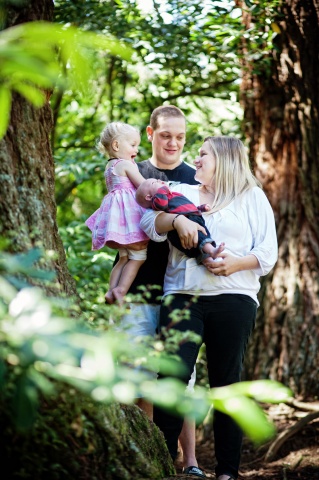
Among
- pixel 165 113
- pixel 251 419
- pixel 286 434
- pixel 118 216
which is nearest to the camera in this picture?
pixel 251 419

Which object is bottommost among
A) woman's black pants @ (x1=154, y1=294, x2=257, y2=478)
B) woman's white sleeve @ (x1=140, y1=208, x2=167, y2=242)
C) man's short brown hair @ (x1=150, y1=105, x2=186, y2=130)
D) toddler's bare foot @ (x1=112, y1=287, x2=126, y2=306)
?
woman's black pants @ (x1=154, y1=294, x2=257, y2=478)

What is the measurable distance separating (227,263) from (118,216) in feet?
2.13

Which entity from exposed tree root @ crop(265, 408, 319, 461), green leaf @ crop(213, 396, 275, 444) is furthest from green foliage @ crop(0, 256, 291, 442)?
exposed tree root @ crop(265, 408, 319, 461)

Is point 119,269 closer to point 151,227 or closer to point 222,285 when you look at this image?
point 151,227

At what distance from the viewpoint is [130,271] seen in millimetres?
3463

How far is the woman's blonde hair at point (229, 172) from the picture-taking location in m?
3.43

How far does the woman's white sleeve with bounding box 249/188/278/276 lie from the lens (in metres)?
3.29

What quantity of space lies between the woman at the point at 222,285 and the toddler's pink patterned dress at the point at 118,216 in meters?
0.10

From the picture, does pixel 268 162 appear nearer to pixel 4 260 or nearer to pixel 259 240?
pixel 259 240

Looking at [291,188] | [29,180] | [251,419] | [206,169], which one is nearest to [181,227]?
[206,169]

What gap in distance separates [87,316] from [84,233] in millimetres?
3131

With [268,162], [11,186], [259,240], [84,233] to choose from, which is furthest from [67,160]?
[11,186]

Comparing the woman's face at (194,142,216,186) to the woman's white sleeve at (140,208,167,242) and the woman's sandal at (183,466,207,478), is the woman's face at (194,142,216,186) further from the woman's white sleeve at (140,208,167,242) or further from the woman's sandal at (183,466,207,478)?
the woman's sandal at (183,466,207,478)

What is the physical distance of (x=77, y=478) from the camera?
2225 mm
